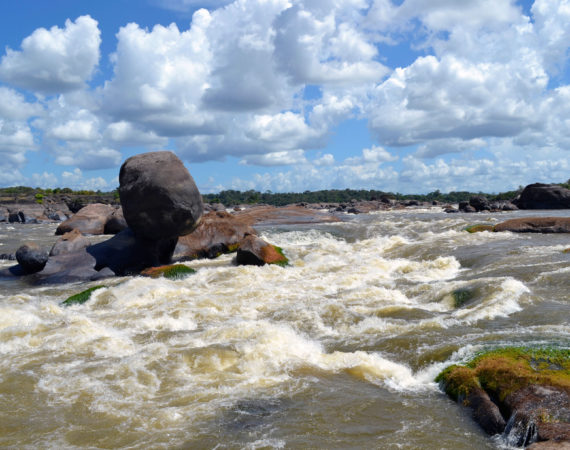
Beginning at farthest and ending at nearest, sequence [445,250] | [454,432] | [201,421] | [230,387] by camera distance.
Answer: [445,250], [230,387], [201,421], [454,432]

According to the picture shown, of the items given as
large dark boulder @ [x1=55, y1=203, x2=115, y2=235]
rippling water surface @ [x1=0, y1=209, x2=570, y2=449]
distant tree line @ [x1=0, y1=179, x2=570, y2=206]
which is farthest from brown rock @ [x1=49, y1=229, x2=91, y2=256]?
distant tree line @ [x1=0, y1=179, x2=570, y2=206]

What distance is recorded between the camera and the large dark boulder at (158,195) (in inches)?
586

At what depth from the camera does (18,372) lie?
263 inches

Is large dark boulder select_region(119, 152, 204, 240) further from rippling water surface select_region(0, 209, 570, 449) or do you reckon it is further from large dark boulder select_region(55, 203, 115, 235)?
large dark boulder select_region(55, 203, 115, 235)

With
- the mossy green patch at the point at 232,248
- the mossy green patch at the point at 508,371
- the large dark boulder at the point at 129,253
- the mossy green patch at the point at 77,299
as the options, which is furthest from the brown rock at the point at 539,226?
the mossy green patch at the point at 77,299

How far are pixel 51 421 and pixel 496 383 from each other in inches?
190

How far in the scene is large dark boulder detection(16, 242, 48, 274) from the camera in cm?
1469

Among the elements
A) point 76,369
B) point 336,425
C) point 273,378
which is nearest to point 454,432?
point 336,425

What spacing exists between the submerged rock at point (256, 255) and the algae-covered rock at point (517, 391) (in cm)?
1026

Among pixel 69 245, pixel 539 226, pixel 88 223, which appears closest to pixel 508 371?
pixel 69 245

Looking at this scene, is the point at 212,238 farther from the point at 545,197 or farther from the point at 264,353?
the point at 545,197

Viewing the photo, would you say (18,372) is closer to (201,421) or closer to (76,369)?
(76,369)

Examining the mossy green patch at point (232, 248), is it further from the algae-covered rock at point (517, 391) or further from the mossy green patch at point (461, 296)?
the algae-covered rock at point (517, 391)

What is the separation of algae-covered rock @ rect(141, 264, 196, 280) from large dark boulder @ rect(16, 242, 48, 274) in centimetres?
317
